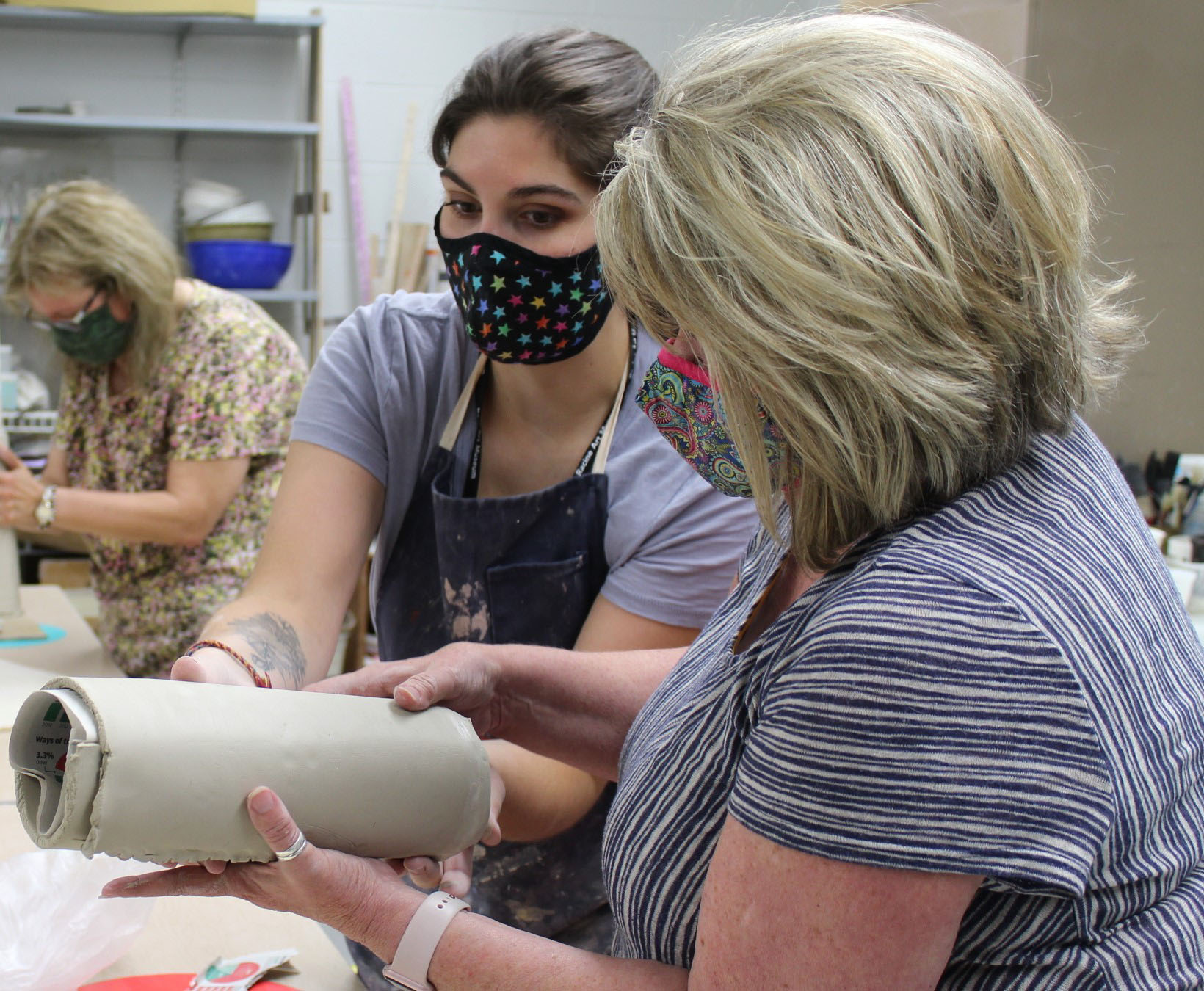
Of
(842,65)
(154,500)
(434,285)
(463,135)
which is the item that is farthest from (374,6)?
(842,65)

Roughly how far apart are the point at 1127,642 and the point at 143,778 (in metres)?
0.68

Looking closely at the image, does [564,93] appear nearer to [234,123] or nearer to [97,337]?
[97,337]

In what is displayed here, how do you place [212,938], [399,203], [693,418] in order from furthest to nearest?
1. [399,203]
2. [212,938]
3. [693,418]

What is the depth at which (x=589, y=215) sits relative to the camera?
1282 millimetres

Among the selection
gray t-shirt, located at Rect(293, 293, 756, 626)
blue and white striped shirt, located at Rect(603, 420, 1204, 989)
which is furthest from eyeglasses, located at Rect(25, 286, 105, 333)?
blue and white striped shirt, located at Rect(603, 420, 1204, 989)

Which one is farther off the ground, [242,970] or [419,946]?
[419,946]

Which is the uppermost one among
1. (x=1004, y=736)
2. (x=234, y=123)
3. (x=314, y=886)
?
(x=234, y=123)

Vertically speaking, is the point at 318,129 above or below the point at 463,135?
above

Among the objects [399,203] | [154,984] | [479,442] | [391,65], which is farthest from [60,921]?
[391,65]

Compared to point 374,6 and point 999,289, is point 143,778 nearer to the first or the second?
point 999,289

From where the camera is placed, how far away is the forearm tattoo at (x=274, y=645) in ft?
4.07

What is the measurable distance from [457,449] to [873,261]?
2.69ft

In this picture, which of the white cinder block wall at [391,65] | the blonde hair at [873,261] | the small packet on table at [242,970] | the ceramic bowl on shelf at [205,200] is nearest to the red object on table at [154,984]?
the small packet on table at [242,970]

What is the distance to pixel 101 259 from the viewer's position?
2266 mm
